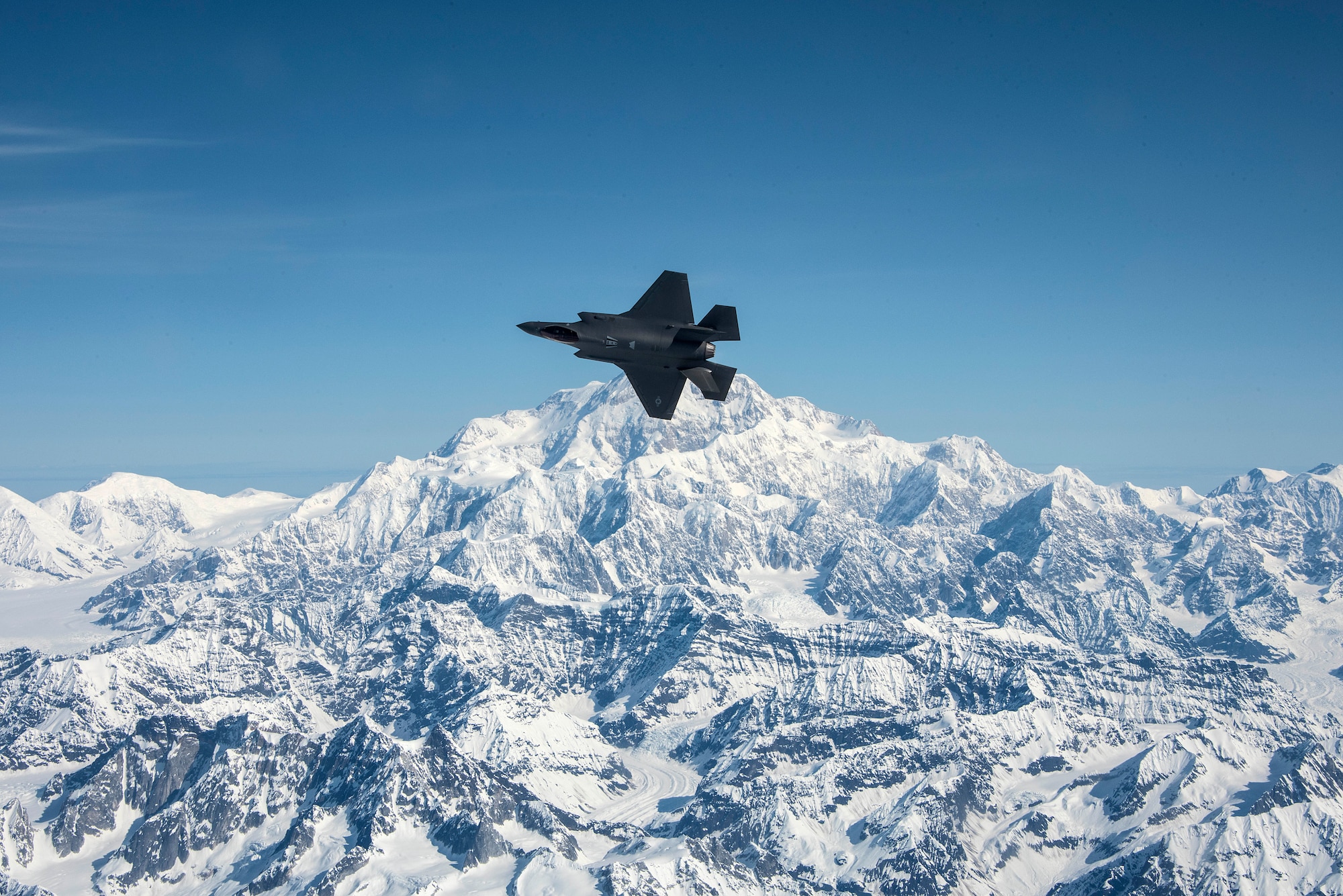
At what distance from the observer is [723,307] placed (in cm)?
5950

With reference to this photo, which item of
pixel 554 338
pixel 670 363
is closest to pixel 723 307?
pixel 670 363

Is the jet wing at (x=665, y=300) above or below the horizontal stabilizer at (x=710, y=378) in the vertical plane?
above

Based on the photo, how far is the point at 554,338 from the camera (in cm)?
6000

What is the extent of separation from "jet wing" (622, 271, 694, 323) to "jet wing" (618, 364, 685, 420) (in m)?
3.26

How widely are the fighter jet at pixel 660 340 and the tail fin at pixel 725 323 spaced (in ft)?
0.14

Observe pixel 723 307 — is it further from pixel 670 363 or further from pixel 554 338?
pixel 554 338

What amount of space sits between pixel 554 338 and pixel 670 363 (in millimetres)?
7451

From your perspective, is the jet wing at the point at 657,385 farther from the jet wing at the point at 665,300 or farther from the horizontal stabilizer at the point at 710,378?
the jet wing at the point at 665,300

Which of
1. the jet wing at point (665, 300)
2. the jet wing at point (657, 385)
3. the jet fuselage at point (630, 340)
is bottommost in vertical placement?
the jet wing at point (657, 385)

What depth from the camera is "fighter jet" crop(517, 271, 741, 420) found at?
5922 cm

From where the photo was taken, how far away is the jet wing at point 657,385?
5947 cm

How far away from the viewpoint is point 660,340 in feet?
195

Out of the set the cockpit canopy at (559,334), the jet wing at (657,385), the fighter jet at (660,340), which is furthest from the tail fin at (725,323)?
the cockpit canopy at (559,334)

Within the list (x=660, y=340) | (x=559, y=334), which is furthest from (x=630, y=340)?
(x=559, y=334)
